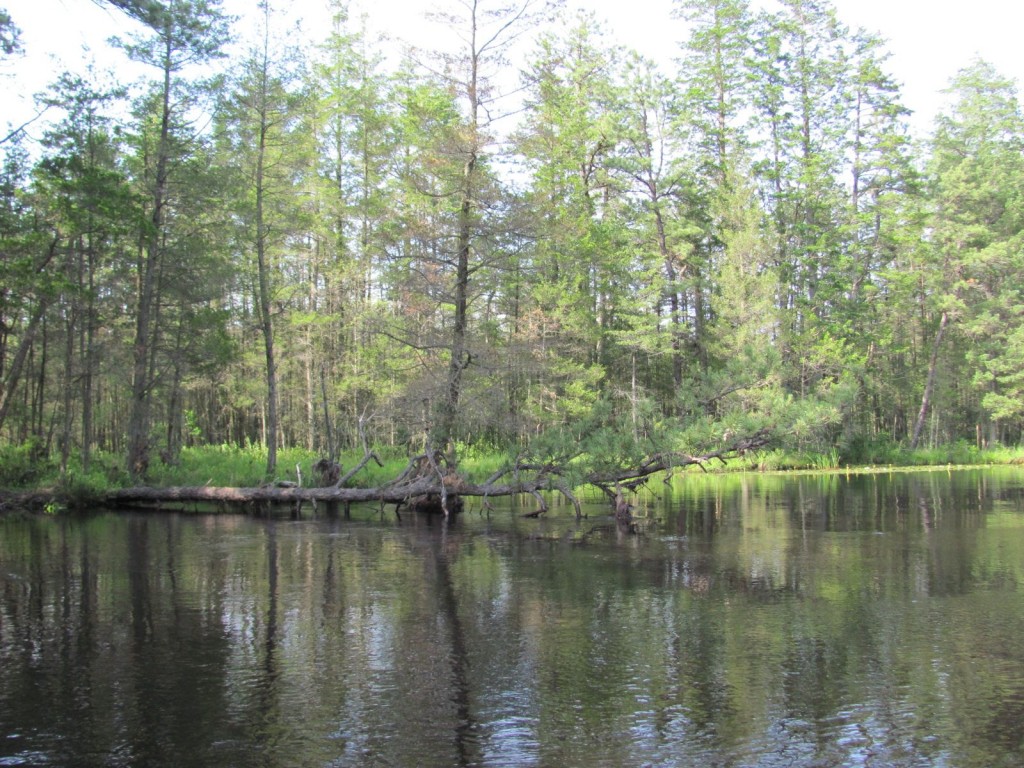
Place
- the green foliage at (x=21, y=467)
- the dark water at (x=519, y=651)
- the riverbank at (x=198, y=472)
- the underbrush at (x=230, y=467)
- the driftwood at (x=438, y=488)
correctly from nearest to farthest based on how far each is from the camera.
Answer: the dark water at (x=519, y=651), the driftwood at (x=438, y=488), the riverbank at (x=198, y=472), the underbrush at (x=230, y=467), the green foliage at (x=21, y=467)

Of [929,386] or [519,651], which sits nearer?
[519,651]

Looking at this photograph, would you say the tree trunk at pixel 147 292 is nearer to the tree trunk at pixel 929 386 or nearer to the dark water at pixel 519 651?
the dark water at pixel 519 651

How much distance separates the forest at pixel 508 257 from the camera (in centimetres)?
1894

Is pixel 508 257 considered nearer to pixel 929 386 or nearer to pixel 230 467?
pixel 230 467

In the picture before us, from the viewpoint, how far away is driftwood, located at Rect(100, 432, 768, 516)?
677 inches

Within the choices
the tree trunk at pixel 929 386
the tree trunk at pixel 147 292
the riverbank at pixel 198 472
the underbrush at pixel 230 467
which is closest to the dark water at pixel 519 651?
the riverbank at pixel 198 472

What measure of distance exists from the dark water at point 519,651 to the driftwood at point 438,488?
275 cm

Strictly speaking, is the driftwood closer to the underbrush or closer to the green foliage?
the underbrush

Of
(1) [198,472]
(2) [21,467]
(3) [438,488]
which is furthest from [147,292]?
(3) [438,488]

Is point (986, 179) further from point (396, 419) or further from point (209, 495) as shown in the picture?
point (209, 495)

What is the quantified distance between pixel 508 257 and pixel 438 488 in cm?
583

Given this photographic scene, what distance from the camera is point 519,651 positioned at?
7566mm

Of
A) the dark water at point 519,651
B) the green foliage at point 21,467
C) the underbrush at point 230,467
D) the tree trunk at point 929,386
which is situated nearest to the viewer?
the dark water at point 519,651

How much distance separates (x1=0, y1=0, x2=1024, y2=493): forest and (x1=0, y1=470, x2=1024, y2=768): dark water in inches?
200
